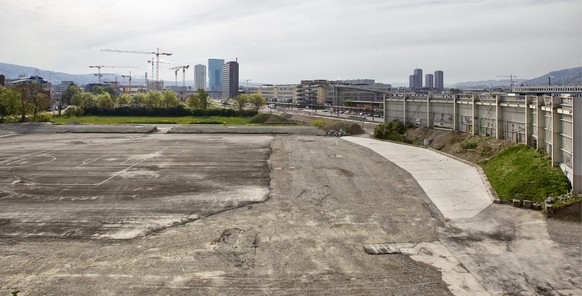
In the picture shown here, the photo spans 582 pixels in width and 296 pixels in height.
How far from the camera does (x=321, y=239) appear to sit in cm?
1689

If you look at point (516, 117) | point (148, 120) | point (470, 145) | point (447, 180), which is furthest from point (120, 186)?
point (148, 120)

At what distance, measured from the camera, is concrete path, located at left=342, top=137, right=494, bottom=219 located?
21.6 metres

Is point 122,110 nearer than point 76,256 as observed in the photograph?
No

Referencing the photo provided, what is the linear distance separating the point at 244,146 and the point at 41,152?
18.2m

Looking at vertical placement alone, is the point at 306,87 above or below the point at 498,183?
above

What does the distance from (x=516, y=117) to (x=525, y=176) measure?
9286mm

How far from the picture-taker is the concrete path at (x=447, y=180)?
21.6 meters

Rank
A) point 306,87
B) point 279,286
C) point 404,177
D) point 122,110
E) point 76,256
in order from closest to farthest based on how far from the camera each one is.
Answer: point 279,286
point 76,256
point 404,177
point 122,110
point 306,87

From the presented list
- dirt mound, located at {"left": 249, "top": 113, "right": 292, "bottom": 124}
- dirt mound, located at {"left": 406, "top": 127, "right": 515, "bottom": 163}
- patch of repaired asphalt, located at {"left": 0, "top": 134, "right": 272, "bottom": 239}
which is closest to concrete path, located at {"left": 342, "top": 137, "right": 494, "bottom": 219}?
dirt mound, located at {"left": 406, "top": 127, "right": 515, "bottom": 163}

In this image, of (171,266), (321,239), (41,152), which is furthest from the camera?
(41,152)

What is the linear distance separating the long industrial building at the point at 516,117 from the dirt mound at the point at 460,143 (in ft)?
2.57

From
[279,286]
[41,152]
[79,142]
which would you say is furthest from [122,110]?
[279,286]

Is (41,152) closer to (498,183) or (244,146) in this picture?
(244,146)

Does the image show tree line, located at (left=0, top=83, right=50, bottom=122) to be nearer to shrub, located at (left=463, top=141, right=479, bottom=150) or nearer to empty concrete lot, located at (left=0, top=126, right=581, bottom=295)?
empty concrete lot, located at (left=0, top=126, right=581, bottom=295)
